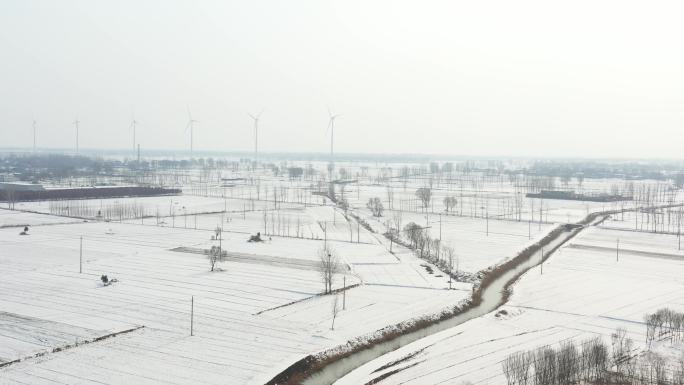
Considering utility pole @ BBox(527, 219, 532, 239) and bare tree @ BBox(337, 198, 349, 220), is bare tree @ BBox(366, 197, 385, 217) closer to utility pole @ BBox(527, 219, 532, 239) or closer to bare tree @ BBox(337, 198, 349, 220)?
bare tree @ BBox(337, 198, 349, 220)

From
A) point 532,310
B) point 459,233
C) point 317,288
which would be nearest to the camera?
point 532,310

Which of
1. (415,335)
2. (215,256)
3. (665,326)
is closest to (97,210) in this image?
(215,256)

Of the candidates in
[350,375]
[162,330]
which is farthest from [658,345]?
[162,330]

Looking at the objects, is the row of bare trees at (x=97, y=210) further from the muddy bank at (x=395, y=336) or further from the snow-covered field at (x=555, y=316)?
the snow-covered field at (x=555, y=316)

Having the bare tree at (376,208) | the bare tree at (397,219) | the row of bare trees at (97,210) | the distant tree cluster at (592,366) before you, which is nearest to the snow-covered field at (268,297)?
the distant tree cluster at (592,366)

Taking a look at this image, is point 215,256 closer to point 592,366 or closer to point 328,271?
point 328,271

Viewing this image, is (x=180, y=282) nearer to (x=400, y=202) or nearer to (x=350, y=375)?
(x=350, y=375)
